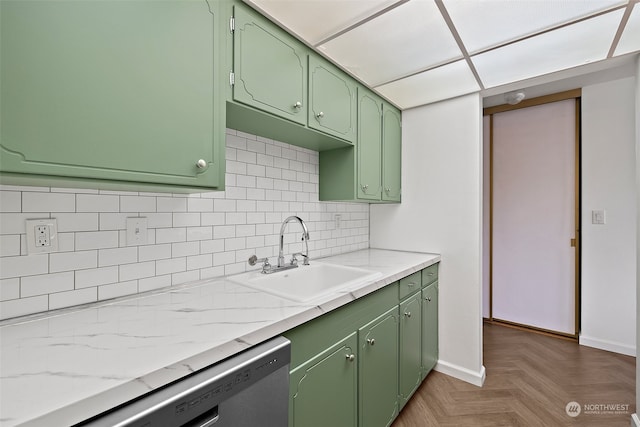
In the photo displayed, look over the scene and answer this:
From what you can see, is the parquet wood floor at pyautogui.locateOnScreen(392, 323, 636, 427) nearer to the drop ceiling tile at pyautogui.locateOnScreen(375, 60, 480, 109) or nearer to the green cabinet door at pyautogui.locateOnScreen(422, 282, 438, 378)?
the green cabinet door at pyautogui.locateOnScreen(422, 282, 438, 378)

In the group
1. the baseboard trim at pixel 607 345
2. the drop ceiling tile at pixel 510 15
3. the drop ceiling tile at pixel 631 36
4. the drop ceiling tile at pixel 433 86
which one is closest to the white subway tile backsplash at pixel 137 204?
the drop ceiling tile at pixel 510 15

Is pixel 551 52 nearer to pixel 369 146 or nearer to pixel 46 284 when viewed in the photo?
pixel 369 146

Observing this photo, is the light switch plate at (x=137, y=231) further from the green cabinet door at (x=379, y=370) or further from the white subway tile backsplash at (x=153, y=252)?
the green cabinet door at (x=379, y=370)

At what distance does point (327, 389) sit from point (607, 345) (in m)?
3.02

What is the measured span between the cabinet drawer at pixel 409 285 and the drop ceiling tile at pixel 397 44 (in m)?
1.36

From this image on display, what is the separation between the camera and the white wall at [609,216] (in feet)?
8.22

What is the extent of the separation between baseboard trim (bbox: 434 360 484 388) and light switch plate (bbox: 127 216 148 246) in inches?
92.4

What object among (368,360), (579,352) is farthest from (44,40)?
(579,352)

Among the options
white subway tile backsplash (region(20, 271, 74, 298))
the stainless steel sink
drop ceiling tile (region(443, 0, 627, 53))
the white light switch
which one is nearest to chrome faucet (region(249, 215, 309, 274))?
the stainless steel sink

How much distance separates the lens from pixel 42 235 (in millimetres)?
977

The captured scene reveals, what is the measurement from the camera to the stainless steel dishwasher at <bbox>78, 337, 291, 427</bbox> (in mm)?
612

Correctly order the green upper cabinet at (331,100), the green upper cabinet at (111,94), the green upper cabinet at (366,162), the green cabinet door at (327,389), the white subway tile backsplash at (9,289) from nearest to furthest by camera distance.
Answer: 1. the green upper cabinet at (111,94)
2. the white subway tile backsplash at (9,289)
3. the green cabinet door at (327,389)
4. the green upper cabinet at (331,100)
5. the green upper cabinet at (366,162)

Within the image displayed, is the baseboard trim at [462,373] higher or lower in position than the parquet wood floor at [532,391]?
higher

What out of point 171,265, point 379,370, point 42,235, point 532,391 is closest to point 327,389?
point 379,370
